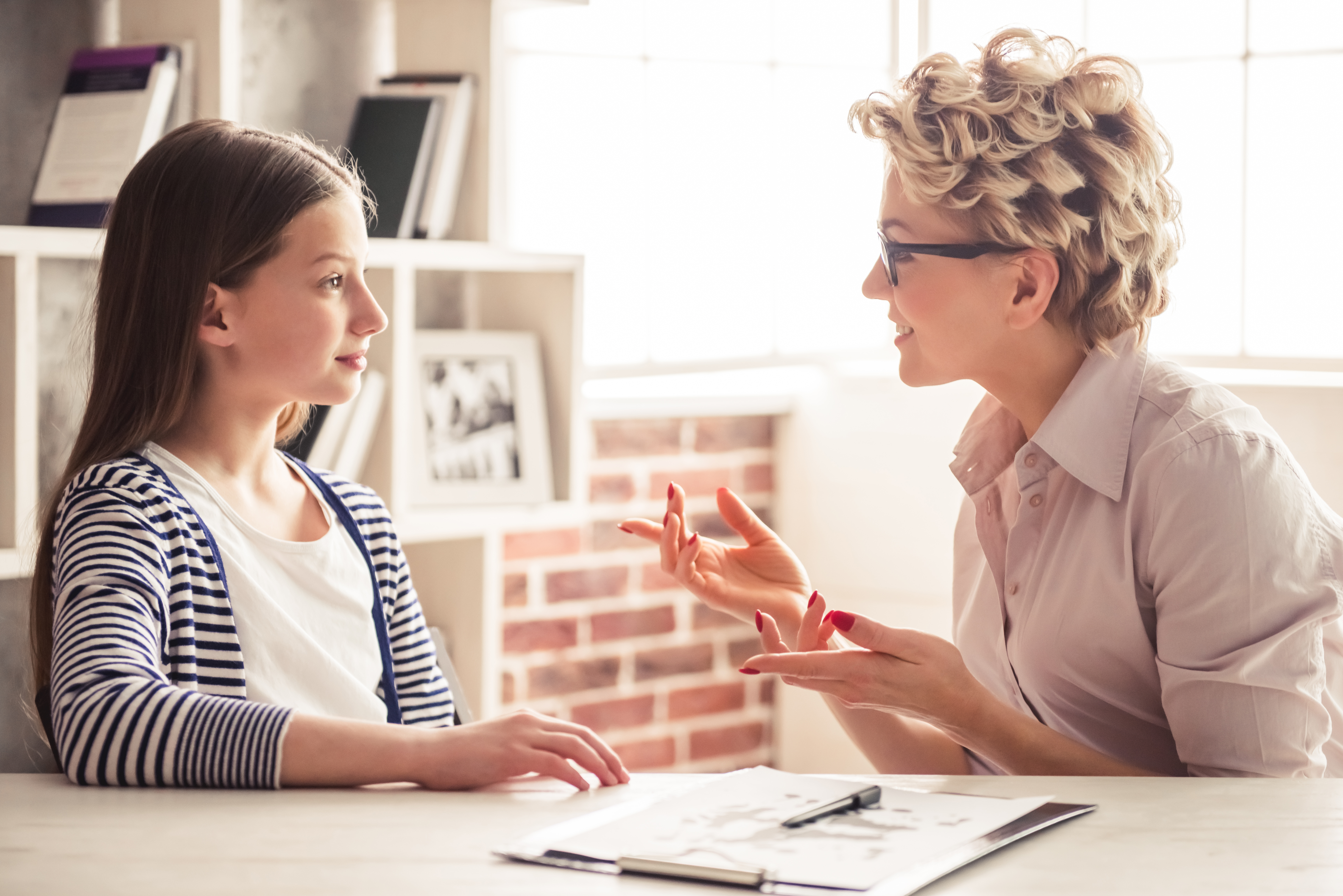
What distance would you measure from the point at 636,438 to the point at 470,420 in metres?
0.72

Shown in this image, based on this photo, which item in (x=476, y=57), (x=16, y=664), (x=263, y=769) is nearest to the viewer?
(x=263, y=769)

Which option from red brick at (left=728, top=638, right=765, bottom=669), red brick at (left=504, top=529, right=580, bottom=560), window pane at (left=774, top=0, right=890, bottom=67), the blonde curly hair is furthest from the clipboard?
window pane at (left=774, top=0, right=890, bottom=67)

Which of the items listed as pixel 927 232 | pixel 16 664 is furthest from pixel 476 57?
pixel 16 664

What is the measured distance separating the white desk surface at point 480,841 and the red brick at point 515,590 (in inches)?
72.2

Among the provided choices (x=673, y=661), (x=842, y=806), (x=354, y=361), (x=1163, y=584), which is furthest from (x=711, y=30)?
(x=842, y=806)

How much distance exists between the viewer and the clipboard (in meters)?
0.90

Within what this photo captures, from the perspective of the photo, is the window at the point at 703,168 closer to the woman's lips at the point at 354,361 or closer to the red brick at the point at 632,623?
the red brick at the point at 632,623

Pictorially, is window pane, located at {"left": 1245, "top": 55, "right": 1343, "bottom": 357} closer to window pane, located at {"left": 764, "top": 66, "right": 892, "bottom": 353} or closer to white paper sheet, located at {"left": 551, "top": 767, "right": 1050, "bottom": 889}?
window pane, located at {"left": 764, "top": 66, "right": 892, "bottom": 353}

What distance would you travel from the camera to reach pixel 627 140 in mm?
3102

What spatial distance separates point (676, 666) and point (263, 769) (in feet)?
7.37

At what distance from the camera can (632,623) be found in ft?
10.7

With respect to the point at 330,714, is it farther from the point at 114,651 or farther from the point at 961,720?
the point at 961,720

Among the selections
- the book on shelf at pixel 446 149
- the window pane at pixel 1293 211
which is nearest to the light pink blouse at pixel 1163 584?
the book on shelf at pixel 446 149

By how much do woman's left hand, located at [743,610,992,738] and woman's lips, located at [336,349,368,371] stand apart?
0.62m
